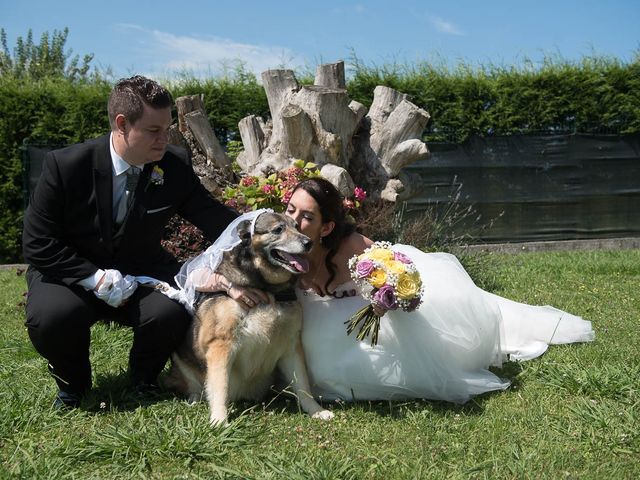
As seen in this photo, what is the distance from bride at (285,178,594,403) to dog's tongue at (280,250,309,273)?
16.0 inches

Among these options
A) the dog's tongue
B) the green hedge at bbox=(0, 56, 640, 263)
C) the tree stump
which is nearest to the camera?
the dog's tongue

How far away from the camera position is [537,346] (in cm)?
465

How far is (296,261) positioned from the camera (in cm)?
353

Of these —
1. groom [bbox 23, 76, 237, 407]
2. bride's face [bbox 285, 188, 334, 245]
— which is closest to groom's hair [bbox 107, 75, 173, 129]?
groom [bbox 23, 76, 237, 407]

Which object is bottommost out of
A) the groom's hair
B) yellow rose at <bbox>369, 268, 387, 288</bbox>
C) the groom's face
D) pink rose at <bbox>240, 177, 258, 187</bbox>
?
yellow rose at <bbox>369, 268, 387, 288</bbox>

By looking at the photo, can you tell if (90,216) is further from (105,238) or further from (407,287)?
(407,287)

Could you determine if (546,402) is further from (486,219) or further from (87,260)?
(486,219)

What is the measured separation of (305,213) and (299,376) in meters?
1.02

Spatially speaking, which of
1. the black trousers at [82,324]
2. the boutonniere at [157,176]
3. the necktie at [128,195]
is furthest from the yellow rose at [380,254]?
the necktie at [128,195]

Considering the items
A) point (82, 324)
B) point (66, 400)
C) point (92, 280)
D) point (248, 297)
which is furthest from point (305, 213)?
point (66, 400)

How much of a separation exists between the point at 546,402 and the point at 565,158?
7871 mm

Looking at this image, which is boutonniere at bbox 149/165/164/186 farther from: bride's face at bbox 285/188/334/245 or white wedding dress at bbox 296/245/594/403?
white wedding dress at bbox 296/245/594/403

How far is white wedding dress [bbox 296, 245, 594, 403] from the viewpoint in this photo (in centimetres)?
378

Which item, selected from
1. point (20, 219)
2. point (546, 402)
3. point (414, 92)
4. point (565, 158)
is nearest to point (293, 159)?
point (546, 402)
